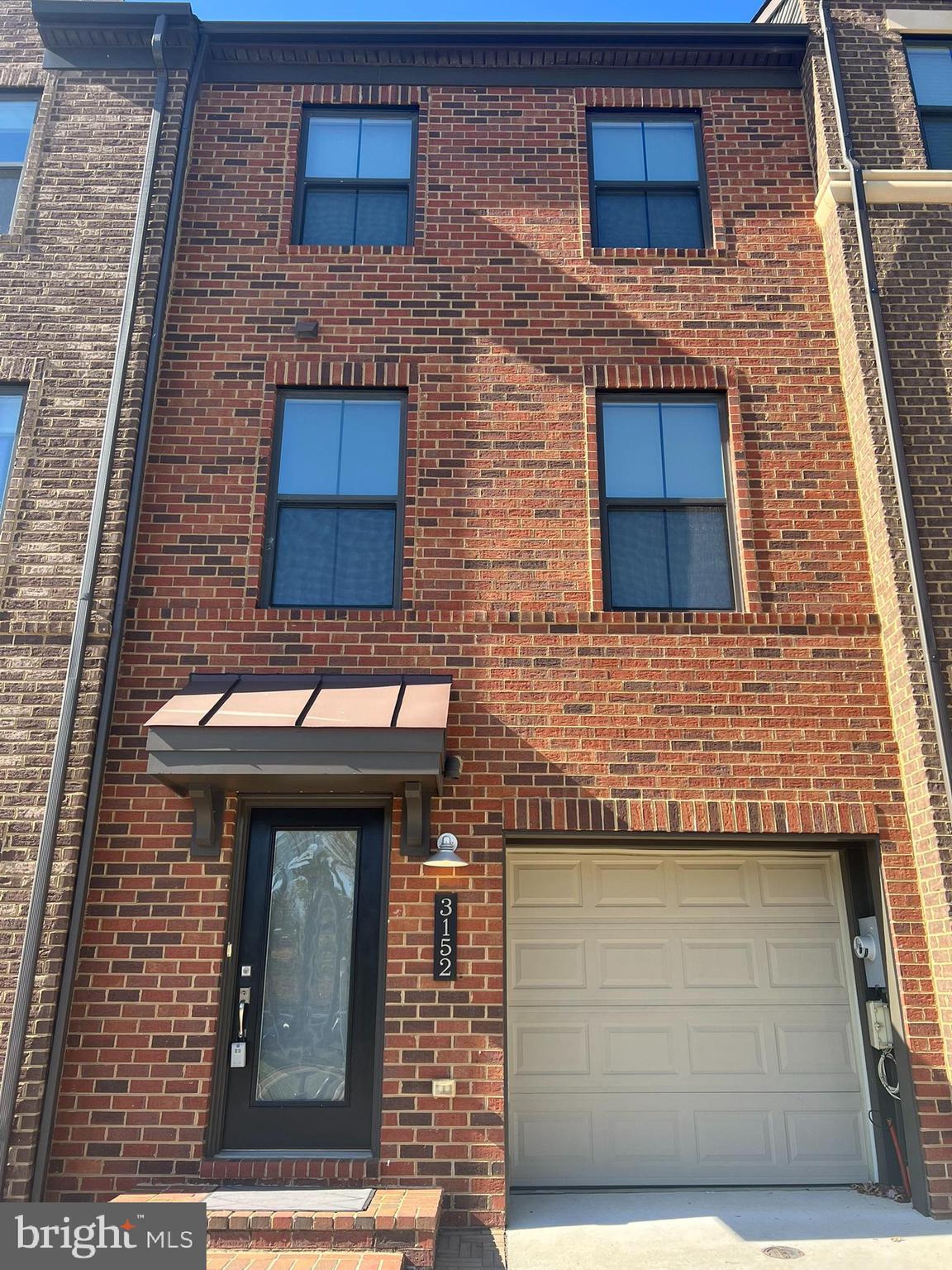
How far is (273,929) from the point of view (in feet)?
20.5

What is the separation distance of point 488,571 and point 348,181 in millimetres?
3808

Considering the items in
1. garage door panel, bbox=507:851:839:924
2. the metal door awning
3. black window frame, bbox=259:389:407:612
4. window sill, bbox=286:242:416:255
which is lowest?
garage door panel, bbox=507:851:839:924

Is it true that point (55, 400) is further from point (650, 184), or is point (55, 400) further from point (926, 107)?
point (926, 107)

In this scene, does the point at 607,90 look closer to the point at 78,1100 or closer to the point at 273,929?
the point at 273,929

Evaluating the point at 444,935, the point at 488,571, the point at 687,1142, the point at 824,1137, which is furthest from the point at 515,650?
the point at 824,1137

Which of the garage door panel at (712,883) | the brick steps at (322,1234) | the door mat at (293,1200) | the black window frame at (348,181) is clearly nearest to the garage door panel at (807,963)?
the garage door panel at (712,883)

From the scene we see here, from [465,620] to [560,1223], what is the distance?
3.75m

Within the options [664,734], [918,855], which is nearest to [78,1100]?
[664,734]

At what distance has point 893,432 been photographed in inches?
275

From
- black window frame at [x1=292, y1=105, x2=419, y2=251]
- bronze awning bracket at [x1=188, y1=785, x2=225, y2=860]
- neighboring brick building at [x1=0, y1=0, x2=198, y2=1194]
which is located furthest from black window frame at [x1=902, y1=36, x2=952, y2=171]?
bronze awning bracket at [x1=188, y1=785, x2=225, y2=860]

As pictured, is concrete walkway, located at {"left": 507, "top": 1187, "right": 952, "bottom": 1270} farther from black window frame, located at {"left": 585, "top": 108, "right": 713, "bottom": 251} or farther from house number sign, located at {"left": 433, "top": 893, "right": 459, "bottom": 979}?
black window frame, located at {"left": 585, "top": 108, "right": 713, "bottom": 251}

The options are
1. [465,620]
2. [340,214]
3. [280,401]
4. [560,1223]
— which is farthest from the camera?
[340,214]

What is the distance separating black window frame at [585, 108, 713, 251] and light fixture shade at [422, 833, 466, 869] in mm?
4898

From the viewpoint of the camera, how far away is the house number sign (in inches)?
237
